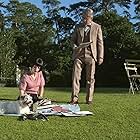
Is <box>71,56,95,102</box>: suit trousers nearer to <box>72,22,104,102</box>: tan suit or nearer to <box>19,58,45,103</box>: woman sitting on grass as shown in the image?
<box>72,22,104,102</box>: tan suit

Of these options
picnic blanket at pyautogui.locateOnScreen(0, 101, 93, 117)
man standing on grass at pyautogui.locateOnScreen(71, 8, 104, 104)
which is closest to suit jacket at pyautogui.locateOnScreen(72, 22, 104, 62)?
man standing on grass at pyautogui.locateOnScreen(71, 8, 104, 104)

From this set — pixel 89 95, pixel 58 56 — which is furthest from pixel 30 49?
pixel 89 95

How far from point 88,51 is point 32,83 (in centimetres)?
168

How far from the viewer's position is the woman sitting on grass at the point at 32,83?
9.65m

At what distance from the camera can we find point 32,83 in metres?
9.75

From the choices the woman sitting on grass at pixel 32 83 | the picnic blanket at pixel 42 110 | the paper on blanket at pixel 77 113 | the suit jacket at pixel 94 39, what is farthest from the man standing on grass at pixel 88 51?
the paper on blanket at pixel 77 113

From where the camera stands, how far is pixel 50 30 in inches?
2295

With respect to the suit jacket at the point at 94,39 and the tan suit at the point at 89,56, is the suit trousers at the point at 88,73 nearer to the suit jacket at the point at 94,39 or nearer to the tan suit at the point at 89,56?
the tan suit at the point at 89,56

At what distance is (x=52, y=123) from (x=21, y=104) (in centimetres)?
94

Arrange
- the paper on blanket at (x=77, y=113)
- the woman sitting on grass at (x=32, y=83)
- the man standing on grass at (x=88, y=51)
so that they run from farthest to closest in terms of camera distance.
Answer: the man standing on grass at (x=88, y=51) → the woman sitting on grass at (x=32, y=83) → the paper on blanket at (x=77, y=113)

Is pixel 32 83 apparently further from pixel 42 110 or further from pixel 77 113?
pixel 77 113

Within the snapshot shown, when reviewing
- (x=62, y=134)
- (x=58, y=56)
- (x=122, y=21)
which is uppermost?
(x=122, y=21)

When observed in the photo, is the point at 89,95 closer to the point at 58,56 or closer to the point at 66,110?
the point at 66,110

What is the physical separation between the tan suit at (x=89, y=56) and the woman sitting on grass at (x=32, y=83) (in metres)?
1.02
